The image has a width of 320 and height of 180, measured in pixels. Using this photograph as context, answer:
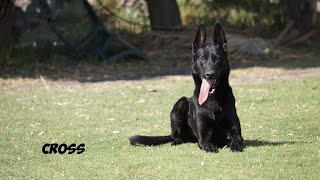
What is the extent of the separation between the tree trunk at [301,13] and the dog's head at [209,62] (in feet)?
41.7

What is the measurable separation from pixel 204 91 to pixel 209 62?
1.11 ft

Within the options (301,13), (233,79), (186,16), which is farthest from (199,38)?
(186,16)

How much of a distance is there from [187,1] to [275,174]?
51.8ft

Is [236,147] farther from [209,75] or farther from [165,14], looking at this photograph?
[165,14]

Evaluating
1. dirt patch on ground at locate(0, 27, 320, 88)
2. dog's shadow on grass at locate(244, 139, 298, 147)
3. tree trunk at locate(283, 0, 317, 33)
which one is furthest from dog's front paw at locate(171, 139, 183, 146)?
tree trunk at locate(283, 0, 317, 33)

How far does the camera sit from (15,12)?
1744 cm

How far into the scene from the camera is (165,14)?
62.8ft

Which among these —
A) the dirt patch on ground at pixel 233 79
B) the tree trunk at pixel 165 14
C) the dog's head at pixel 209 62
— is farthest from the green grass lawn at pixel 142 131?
the tree trunk at pixel 165 14

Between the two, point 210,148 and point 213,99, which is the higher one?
point 213,99

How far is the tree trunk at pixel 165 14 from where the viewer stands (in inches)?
751

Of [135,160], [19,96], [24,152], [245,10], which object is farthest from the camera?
[245,10]

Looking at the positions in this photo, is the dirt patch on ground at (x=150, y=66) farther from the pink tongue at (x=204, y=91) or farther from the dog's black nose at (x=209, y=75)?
the dog's black nose at (x=209, y=75)

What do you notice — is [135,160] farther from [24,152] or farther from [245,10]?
[245,10]

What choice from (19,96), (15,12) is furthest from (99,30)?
(19,96)
